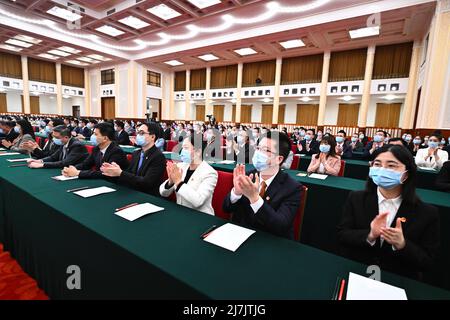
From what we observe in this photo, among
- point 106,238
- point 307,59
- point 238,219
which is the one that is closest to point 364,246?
point 238,219

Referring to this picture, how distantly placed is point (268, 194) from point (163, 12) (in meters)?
10.6

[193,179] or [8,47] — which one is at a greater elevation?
[8,47]

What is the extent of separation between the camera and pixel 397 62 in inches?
444

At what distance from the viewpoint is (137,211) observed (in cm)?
165

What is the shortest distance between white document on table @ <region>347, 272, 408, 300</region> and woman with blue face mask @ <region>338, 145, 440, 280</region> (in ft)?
1.13

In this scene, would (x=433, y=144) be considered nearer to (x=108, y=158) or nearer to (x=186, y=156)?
(x=186, y=156)

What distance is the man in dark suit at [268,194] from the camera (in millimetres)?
1469

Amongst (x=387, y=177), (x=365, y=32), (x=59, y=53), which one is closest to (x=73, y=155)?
(x=387, y=177)

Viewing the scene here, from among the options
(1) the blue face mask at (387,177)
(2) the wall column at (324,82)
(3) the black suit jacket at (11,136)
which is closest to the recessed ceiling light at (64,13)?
(3) the black suit jacket at (11,136)

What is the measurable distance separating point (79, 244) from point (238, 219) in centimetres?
106

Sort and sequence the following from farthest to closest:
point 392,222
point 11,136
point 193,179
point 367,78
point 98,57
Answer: point 98,57, point 367,78, point 11,136, point 193,179, point 392,222

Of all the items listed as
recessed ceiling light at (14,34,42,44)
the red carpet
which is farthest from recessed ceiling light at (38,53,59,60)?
the red carpet

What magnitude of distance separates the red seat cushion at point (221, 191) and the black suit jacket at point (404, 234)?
98cm

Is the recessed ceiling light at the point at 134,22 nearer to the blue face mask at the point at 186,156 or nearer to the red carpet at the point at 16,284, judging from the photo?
the blue face mask at the point at 186,156
